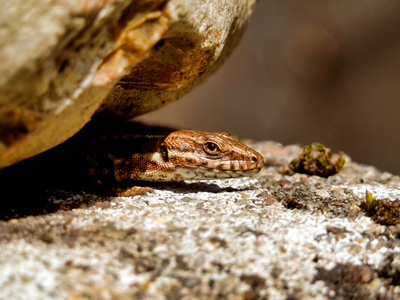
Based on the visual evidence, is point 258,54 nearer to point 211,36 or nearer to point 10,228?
point 211,36

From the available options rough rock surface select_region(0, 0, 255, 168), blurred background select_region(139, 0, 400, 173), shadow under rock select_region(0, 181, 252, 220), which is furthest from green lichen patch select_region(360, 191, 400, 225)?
blurred background select_region(139, 0, 400, 173)

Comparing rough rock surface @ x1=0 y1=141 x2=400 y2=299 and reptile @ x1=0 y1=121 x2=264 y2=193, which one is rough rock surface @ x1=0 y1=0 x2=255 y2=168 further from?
reptile @ x1=0 y1=121 x2=264 y2=193

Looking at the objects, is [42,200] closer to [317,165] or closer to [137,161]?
[137,161]

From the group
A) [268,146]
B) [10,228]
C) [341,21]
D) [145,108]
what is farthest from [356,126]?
[10,228]

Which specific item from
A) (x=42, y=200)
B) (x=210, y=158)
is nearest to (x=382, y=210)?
(x=210, y=158)

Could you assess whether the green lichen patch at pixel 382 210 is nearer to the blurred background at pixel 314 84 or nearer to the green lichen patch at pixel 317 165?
the green lichen patch at pixel 317 165

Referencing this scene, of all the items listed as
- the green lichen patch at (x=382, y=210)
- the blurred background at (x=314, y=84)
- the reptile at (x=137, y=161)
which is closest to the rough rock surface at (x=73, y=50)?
the reptile at (x=137, y=161)
